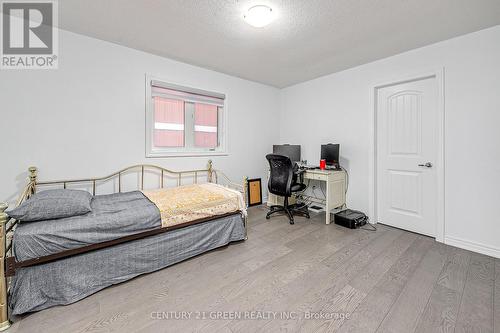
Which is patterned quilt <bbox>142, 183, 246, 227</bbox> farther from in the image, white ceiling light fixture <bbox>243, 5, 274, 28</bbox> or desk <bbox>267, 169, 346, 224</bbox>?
white ceiling light fixture <bbox>243, 5, 274, 28</bbox>

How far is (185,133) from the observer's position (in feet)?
11.1

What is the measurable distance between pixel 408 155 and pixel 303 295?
241cm

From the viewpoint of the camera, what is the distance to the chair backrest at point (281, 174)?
3.21 meters

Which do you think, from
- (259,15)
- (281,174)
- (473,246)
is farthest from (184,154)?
(473,246)

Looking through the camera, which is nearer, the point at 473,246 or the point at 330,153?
the point at 473,246

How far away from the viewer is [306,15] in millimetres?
2021

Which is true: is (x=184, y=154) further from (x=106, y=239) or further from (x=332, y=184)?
(x=332, y=184)

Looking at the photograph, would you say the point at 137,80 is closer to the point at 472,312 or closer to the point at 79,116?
the point at 79,116

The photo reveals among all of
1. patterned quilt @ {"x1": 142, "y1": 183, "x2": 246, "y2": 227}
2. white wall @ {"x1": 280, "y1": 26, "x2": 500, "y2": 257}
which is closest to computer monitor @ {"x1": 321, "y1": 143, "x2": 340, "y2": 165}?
white wall @ {"x1": 280, "y1": 26, "x2": 500, "y2": 257}

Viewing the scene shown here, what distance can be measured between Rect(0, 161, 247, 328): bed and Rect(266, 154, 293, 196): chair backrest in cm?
91

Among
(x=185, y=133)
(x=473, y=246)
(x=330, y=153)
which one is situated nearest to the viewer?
(x=473, y=246)

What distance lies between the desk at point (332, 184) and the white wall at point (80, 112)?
6.59 ft

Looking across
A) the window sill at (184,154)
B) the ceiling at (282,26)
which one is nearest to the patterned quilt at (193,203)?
the window sill at (184,154)

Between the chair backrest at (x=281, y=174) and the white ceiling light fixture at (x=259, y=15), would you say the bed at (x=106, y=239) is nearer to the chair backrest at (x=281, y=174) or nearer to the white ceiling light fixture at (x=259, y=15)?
the chair backrest at (x=281, y=174)
